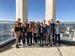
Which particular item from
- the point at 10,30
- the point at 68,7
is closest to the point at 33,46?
the point at 10,30

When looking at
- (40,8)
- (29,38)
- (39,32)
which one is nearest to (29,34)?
(29,38)

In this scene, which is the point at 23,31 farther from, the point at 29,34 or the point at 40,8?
the point at 40,8

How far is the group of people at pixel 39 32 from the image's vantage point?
962cm

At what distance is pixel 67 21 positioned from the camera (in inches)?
410

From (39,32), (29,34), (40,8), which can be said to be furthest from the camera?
(40,8)

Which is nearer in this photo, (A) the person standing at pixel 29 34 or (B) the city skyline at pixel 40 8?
(A) the person standing at pixel 29 34

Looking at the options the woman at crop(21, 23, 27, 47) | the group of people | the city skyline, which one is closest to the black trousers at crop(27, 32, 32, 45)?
the group of people

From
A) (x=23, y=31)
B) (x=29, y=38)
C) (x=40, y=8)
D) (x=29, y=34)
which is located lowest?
(x=29, y=38)

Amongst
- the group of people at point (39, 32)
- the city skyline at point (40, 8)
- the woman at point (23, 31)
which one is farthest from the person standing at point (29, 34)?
the city skyline at point (40, 8)

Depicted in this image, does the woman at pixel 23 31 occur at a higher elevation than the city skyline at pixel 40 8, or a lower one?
lower

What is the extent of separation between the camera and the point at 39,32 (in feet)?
32.1

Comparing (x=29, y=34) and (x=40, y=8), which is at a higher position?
(x=40, y=8)

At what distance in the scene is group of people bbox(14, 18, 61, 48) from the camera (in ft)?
31.6

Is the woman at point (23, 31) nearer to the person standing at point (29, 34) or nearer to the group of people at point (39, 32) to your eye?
the group of people at point (39, 32)
